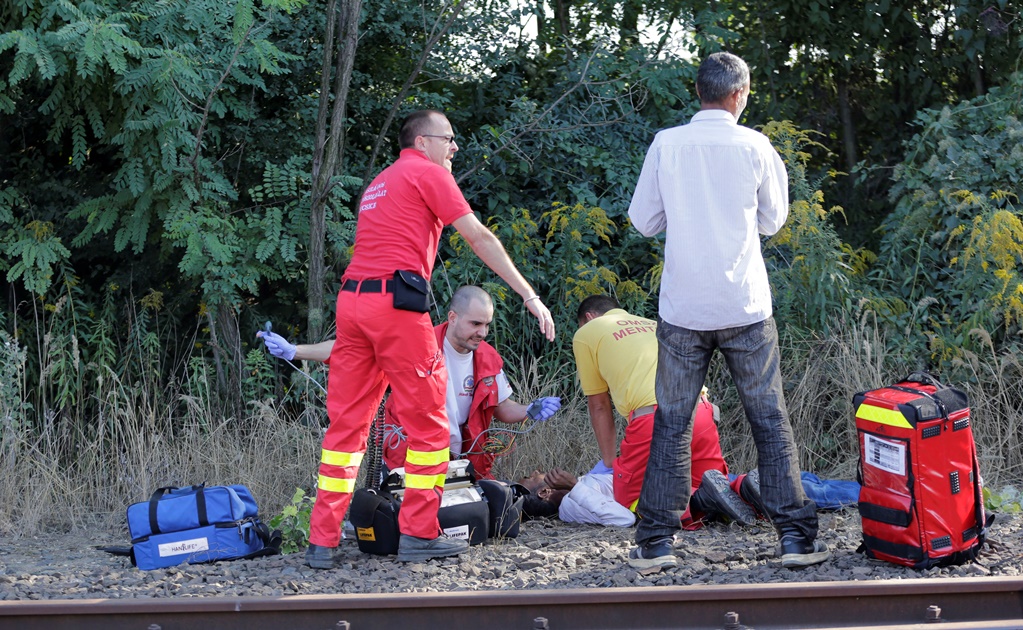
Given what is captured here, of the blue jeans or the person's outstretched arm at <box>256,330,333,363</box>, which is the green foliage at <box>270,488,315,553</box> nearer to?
the person's outstretched arm at <box>256,330,333,363</box>

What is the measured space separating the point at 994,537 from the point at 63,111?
6.83 m

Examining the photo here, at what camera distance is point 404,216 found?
195 inches

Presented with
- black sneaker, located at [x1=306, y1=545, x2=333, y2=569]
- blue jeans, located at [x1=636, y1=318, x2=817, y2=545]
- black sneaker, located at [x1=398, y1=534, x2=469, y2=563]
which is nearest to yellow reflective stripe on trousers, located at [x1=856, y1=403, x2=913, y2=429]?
blue jeans, located at [x1=636, y1=318, x2=817, y2=545]

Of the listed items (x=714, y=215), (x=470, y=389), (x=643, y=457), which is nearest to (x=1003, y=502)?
(x=643, y=457)

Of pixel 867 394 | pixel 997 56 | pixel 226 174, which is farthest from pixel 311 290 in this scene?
pixel 997 56

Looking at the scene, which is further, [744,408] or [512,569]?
[512,569]

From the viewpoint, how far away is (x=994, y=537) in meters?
5.11

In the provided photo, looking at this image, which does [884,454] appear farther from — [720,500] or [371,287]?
[371,287]

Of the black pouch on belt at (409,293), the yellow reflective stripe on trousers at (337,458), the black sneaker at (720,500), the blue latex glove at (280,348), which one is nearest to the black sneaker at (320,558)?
→ the yellow reflective stripe on trousers at (337,458)

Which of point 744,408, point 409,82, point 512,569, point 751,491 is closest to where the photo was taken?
point 744,408

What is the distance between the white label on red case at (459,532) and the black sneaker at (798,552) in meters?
1.61

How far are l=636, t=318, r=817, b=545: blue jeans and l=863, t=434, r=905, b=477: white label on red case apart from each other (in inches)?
14.5

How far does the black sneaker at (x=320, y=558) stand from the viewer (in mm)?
5012

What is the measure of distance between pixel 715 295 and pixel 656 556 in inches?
48.5
